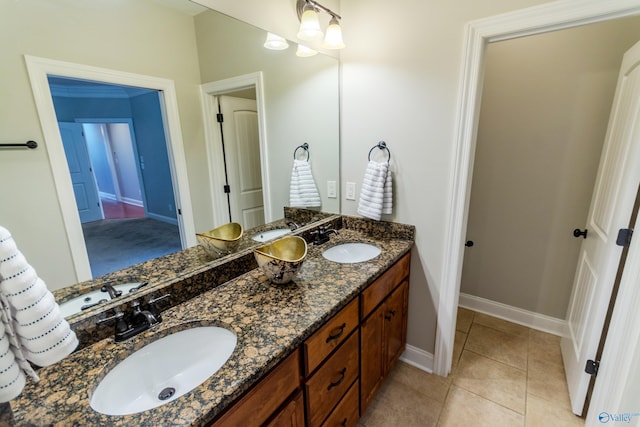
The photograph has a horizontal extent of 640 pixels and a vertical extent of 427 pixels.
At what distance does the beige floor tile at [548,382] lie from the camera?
1.74m

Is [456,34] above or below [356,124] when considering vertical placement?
above

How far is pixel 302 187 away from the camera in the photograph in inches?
75.4

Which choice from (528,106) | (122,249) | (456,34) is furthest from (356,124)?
(122,249)

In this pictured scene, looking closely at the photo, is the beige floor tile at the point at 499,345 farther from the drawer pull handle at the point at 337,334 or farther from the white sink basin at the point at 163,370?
the white sink basin at the point at 163,370

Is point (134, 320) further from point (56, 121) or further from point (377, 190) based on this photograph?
point (377, 190)

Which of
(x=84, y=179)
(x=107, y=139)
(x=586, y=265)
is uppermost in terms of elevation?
(x=107, y=139)

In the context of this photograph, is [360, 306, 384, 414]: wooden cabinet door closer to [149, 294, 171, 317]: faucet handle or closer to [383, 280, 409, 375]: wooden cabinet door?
[383, 280, 409, 375]: wooden cabinet door

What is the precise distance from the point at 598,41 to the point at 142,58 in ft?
8.29

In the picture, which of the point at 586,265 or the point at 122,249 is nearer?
the point at 122,249

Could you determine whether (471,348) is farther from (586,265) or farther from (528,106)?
(528,106)

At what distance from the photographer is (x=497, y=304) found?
8.21 ft

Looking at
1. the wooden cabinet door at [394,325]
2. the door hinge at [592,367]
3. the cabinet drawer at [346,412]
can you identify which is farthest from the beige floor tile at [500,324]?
the cabinet drawer at [346,412]

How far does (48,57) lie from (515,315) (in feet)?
10.4

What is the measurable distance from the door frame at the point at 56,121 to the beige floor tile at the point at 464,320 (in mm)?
2357
